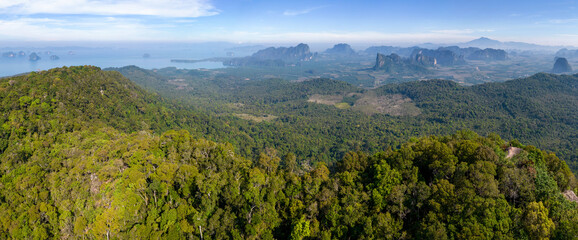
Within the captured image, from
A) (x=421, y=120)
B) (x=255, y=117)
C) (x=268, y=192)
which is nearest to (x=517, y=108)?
(x=421, y=120)

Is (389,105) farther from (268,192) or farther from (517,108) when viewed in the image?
(268,192)

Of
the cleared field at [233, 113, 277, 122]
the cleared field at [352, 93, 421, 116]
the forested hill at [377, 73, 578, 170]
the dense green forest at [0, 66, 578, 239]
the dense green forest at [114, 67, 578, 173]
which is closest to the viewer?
the dense green forest at [0, 66, 578, 239]

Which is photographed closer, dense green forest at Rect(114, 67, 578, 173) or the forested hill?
dense green forest at Rect(114, 67, 578, 173)

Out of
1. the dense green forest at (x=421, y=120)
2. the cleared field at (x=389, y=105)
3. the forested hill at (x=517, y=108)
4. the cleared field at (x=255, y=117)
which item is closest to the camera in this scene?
the dense green forest at (x=421, y=120)

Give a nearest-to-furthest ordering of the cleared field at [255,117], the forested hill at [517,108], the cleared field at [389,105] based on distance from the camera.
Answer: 1. the forested hill at [517,108]
2. the cleared field at [255,117]
3. the cleared field at [389,105]

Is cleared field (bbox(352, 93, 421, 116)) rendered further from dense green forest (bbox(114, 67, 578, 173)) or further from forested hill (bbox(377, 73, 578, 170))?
forested hill (bbox(377, 73, 578, 170))

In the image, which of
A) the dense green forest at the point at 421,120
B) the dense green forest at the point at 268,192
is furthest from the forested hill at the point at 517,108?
the dense green forest at the point at 268,192

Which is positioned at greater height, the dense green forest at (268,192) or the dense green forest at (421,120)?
the dense green forest at (268,192)

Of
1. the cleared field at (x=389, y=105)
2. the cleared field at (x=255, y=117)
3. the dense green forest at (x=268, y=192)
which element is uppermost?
the dense green forest at (x=268, y=192)

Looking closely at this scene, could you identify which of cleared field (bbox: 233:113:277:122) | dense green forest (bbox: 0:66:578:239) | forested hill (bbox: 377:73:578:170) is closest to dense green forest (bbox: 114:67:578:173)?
forested hill (bbox: 377:73:578:170)

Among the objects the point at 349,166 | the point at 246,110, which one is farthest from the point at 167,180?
the point at 246,110

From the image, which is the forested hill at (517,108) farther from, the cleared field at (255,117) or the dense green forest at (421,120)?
the cleared field at (255,117)
